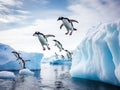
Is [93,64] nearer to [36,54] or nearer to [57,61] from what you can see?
[36,54]

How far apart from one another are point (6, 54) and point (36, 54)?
5383 millimetres

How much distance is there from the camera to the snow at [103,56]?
1373 cm

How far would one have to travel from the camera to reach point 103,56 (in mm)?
15438

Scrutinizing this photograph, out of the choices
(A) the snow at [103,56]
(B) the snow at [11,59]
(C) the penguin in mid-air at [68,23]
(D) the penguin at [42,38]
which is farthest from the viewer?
(B) the snow at [11,59]

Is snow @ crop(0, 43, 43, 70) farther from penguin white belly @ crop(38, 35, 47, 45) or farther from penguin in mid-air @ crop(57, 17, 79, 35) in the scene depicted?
penguin in mid-air @ crop(57, 17, 79, 35)

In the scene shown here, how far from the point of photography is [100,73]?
15.8 meters

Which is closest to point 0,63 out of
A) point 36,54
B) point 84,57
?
point 36,54

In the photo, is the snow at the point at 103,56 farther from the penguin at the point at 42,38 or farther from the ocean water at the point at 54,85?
the penguin at the point at 42,38

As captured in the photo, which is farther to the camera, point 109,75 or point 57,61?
point 57,61

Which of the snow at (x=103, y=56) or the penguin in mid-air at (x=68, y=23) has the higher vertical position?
the penguin in mid-air at (x=68, y=23)

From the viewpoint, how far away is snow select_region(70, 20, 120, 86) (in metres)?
13.7

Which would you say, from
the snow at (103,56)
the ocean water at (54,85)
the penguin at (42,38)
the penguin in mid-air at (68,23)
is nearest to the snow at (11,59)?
the ocean water at (54,85)

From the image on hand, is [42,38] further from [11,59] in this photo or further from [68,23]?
[11,59]

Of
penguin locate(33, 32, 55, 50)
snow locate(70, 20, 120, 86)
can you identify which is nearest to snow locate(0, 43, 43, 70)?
snow locate(70, 20, 120, 86)
